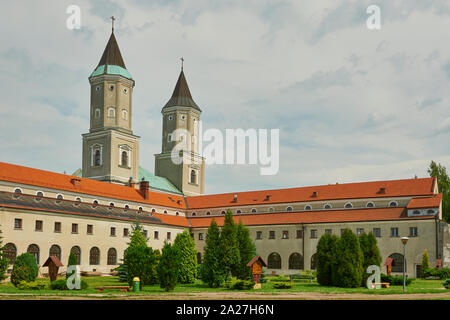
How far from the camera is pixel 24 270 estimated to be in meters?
32.7

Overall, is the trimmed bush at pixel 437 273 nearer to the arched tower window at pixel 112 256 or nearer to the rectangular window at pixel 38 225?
the arched tower window at pixel 112 256

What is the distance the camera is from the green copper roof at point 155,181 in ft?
256

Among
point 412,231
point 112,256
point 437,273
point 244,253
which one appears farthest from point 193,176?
point 244,253

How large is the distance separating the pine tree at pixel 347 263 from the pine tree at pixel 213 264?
8.08m

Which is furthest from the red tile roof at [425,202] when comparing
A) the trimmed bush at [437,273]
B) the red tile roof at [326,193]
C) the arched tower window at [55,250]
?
the arched tower window at [55,250]

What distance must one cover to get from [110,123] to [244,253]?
4160 centimetres

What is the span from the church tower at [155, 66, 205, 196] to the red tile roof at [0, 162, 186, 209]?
955 centimetres

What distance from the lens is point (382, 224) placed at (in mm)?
55188

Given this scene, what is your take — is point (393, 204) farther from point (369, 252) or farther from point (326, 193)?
point (369, 252)

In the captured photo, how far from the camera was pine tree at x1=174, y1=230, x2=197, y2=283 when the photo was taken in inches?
1507
